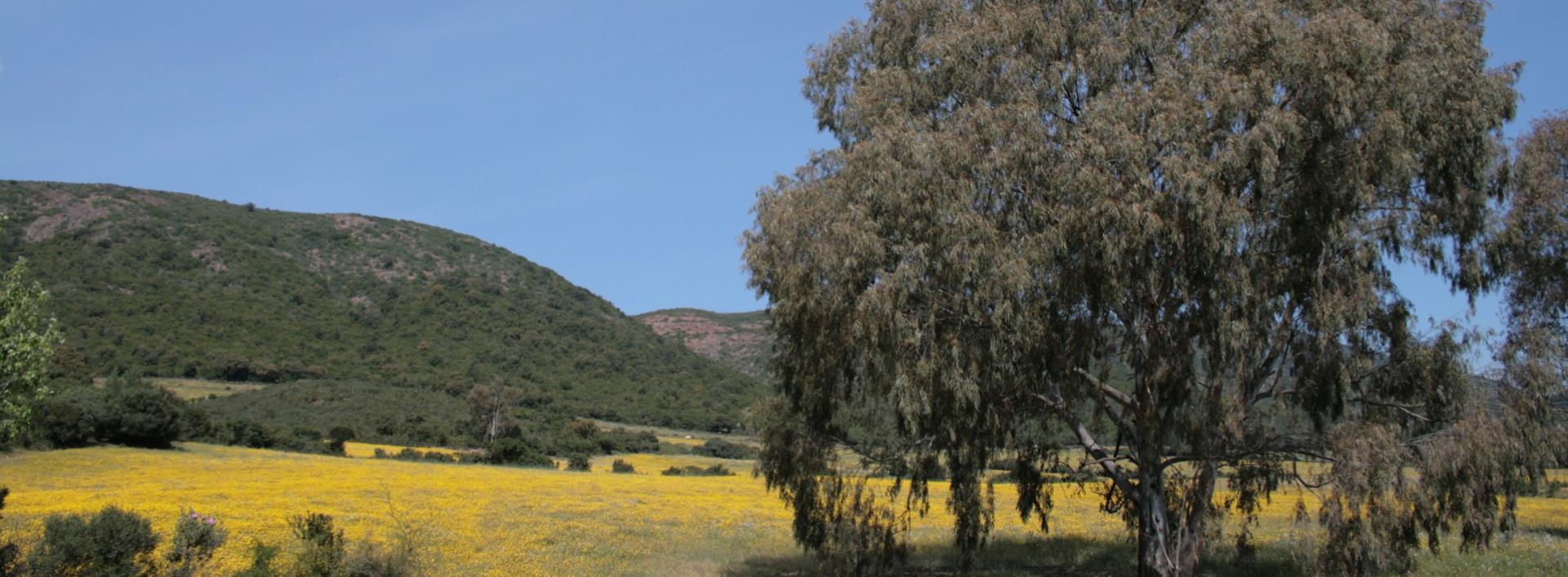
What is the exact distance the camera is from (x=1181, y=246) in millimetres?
13758

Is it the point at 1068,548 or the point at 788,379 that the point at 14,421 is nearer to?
the point at 788,379

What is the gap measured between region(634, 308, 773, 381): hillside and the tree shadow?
266 ft

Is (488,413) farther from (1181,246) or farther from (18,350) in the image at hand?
(1181,246)

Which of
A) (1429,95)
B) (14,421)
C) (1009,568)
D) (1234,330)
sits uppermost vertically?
(1429,95)

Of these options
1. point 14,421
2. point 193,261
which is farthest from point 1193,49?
point 193,261

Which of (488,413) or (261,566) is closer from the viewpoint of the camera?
(261,566)

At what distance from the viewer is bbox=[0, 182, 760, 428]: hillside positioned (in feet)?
236

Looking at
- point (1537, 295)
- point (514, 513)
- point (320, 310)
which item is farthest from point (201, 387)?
point (1537, 295)

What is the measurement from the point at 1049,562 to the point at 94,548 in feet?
56.8

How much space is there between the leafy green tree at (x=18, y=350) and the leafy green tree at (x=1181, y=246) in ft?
36.2

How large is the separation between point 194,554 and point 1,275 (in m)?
5.26

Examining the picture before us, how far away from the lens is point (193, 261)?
87.4m

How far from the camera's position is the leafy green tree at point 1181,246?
13688 millimetres

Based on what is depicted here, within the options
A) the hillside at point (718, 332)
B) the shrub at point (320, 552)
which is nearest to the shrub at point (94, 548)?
the shrub at point (320, 552)
